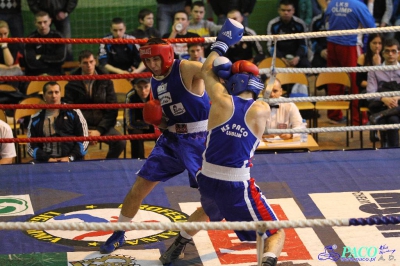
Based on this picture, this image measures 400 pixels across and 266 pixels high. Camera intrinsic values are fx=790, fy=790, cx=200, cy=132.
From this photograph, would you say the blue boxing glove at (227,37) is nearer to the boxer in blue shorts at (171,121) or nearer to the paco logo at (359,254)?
the boxer in blue shorts at (171,121)

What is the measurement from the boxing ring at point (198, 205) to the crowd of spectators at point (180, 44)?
1387 mm

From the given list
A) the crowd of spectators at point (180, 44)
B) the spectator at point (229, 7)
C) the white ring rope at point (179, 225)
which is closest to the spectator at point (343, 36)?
the crowd of spectators at point (180, 44)

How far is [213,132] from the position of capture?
14.0 feet

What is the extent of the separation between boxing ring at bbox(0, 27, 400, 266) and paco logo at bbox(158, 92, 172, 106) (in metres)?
0.80

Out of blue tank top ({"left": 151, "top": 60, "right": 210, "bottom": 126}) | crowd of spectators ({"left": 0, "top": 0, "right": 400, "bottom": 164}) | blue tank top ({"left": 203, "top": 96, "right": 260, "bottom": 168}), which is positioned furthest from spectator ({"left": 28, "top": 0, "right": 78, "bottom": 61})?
blue tank top ({"left": 203, "top": 96, "right": 260, "bottom": 168})

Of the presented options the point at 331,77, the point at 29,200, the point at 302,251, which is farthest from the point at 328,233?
the point at 331,77

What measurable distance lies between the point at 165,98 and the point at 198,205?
0.98 m

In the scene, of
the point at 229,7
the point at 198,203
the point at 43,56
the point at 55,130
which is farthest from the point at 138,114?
the point at 229,7

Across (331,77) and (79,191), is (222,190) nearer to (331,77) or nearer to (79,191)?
(79,191)

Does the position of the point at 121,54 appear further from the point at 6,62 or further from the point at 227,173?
the point at 227,173

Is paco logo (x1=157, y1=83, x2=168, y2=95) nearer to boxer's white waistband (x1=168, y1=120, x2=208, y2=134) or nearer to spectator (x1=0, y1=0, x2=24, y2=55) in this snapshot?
boxer's white waistband (x1=168, y1=120, x2=208, y2=134)

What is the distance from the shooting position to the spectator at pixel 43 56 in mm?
8773

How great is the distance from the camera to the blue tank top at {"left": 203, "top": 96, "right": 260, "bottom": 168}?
4.19 meters

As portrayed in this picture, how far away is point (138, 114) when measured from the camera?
23.3 ft
